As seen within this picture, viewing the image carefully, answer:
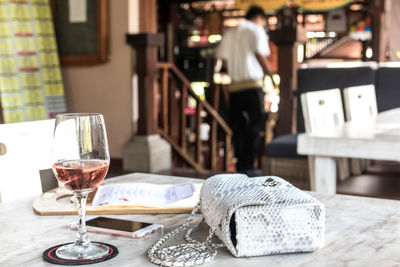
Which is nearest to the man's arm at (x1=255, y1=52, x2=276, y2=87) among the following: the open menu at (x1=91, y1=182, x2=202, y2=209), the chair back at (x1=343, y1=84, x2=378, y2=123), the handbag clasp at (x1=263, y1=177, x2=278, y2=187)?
the chair back at (x1=343, y1=84, x2=378, y2=123)

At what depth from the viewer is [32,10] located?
17.4 feet

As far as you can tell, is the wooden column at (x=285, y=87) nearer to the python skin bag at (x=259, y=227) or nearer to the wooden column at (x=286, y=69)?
the wooden column at (x=286, y=69)

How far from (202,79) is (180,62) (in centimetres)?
62

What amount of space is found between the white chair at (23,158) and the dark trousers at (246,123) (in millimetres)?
3416

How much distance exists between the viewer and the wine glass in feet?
2.76

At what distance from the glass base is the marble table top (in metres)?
0.03

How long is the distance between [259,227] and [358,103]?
9.10 feet

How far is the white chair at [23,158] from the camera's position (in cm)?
151

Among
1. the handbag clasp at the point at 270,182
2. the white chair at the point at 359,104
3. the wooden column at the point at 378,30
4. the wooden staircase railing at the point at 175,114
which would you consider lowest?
the wooden staircase railing at the point at 175,114

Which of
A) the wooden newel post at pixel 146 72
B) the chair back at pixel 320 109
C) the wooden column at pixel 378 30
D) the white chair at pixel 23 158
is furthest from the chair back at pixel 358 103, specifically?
the wooden column at pixel 378 30

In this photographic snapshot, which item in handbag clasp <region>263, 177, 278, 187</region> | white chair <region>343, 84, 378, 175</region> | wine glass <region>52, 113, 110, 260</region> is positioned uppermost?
wine glass <region>52, 113, 110, 260</region>

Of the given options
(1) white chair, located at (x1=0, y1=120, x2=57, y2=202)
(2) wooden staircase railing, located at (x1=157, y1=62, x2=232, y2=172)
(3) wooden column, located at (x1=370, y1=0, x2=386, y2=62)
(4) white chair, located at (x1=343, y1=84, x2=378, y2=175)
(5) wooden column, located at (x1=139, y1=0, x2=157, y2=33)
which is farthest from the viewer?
(3) wooden column, located at (x1=370, y1=0, x2=386, y2=62)

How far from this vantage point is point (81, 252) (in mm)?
836

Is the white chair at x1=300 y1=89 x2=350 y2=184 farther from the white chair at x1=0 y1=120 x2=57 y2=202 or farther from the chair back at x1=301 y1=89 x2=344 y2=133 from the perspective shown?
the white chair at x1=0 y1=120 x2=57 y2=202
